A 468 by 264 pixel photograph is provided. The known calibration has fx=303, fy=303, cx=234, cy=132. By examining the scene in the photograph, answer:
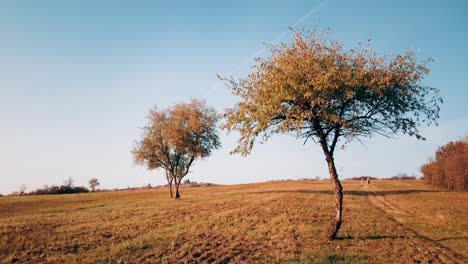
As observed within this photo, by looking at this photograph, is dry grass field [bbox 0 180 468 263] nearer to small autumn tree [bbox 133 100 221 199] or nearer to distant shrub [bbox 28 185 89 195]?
small autumn tree [bbox 133 100 221 199]

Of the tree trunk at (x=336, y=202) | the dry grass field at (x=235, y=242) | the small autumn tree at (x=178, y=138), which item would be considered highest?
the small autumn tree at (x=178, y=138)

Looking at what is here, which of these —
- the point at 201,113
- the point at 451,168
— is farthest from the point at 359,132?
the point at 451,168

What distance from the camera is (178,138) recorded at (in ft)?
185

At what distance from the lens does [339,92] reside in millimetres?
16656

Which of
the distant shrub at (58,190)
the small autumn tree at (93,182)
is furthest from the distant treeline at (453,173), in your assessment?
the small autumn tree at (93,182)

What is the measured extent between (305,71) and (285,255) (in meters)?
9.56

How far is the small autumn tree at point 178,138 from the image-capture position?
5766cm

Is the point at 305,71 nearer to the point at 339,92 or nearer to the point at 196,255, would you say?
the point at 339,92

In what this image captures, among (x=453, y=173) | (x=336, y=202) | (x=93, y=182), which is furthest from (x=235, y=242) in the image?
(x=93, y=182)

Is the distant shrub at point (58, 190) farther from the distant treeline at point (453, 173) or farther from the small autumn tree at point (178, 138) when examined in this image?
the distant treeline at point (453, 173)

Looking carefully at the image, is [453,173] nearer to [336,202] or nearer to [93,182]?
[336,202]

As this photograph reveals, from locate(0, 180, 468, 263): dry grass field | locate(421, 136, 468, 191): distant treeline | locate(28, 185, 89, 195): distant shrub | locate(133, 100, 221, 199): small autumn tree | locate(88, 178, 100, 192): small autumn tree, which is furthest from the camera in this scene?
locate(88, 178, 100, 192): small autumn tree

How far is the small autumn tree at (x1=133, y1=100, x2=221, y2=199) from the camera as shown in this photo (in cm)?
5766

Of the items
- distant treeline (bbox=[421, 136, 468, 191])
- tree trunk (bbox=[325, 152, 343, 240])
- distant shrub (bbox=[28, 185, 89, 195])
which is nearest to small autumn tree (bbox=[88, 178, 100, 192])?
distant shrub (bbox=[28, 185, 89, 195])
